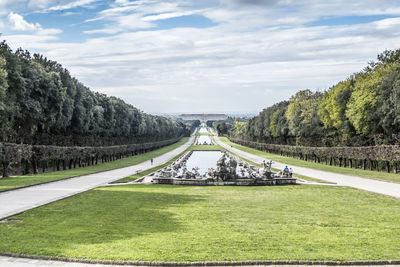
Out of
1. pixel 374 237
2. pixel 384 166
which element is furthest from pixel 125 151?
pixel 374 237

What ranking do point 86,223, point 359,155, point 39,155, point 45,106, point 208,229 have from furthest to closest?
point 359,155, point 45,106, point 39,155, point 86,223, point 208,229

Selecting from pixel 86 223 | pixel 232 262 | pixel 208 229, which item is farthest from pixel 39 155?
pixel 232 262

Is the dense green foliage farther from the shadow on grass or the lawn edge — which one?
the lawn edge

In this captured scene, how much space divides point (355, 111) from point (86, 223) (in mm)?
45633

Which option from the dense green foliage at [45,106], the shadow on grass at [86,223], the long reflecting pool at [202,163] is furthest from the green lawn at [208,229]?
the long reflecting pool at [202,163]

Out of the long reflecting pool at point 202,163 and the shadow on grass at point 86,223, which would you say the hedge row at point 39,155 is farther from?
the shadow on grass at point 86,223

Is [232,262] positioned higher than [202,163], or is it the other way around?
[232,262]

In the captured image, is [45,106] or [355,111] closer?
[45,106]

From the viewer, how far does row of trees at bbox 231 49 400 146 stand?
161 ft

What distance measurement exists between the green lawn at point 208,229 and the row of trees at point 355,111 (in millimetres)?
28839

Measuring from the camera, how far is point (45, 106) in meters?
48.8

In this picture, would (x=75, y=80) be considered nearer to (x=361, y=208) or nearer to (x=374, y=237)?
(x=361, y=208)

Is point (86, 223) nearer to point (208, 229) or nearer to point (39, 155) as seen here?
point (208, 229)

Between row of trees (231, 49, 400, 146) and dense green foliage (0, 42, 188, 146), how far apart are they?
3340cm
